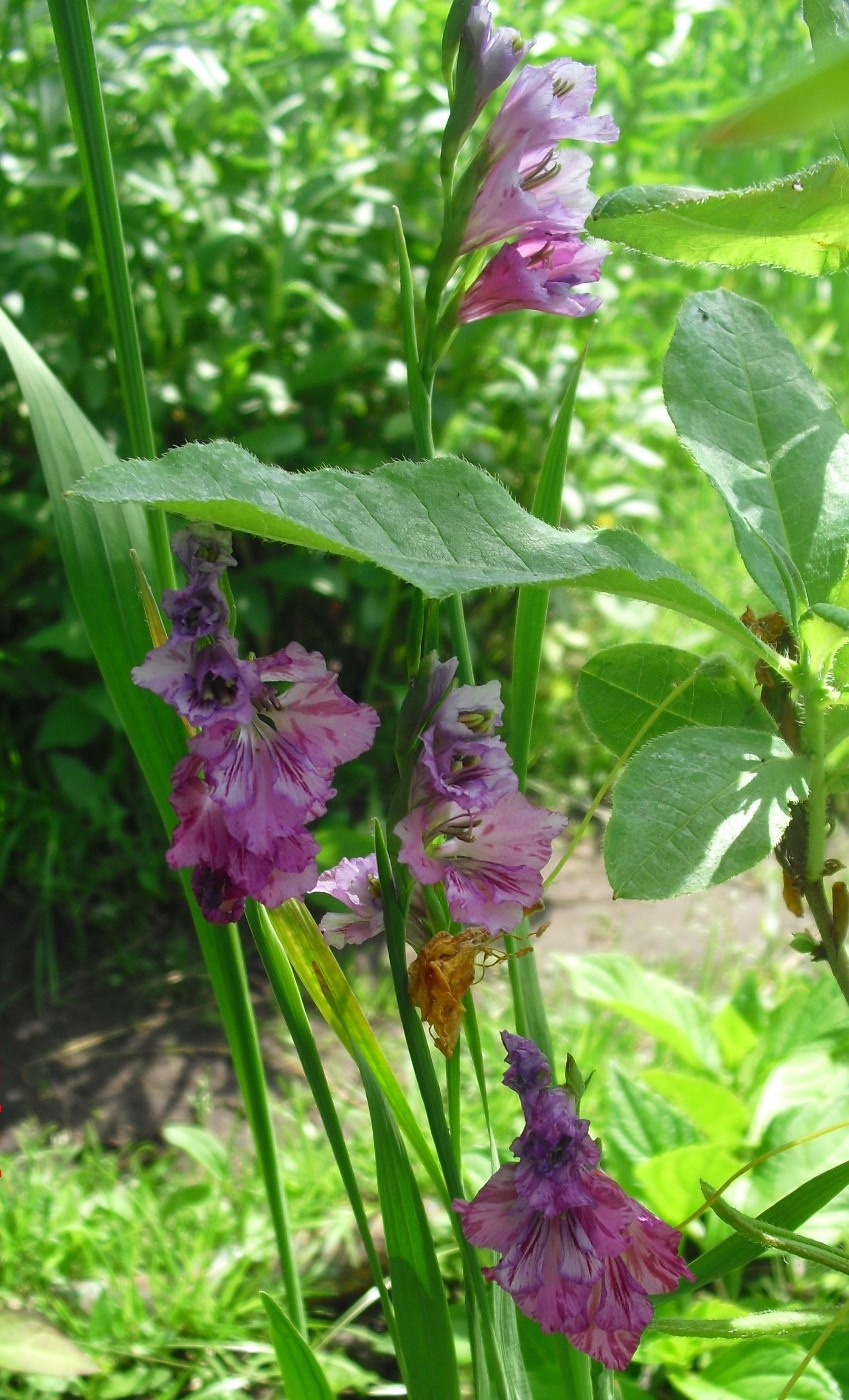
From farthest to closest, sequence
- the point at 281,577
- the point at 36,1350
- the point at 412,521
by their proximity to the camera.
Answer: the point at 281,577, the point at 36,1350, the point at 412,521

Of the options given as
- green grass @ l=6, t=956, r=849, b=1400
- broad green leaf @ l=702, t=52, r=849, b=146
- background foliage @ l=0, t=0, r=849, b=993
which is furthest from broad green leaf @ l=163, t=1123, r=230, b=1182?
broad green leaf @ l=702, t=52, r=849, b=146

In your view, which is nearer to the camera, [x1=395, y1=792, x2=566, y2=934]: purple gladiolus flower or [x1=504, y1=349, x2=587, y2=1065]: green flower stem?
[x1=395, y1=792, x2=566, y2=934]: purple gladiolus flower

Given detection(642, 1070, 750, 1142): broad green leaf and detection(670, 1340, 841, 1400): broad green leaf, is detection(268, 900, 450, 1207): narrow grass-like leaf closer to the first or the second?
detection(670, 1340, 841, 1400): broad green leaf

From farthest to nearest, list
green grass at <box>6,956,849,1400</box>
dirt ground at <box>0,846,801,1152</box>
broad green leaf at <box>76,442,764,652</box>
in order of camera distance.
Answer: dirt ground at <box>0,846,801,1152</box>
green grass at <box>6,956,849,1400</box>
broad green leaf at <box>76,442,764,652</box>

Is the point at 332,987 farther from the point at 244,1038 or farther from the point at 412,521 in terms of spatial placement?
the point at 412,521

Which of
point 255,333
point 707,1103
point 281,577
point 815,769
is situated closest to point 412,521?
point 815,769
